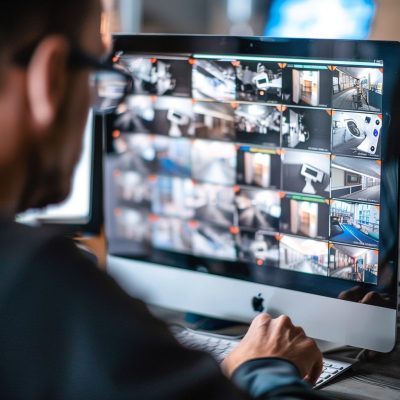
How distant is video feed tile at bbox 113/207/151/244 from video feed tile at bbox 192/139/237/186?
16 centimetres

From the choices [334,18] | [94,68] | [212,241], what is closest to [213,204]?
[212,241]

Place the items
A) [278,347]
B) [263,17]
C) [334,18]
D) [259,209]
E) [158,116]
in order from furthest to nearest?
[263,17] < [334,18] < [158,116] < [259,209] < [278,347]

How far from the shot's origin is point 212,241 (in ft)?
4.40

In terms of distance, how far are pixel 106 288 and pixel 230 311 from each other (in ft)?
2.17

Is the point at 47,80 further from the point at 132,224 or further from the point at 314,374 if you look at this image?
the point at 132,224

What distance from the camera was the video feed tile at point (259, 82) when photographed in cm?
121

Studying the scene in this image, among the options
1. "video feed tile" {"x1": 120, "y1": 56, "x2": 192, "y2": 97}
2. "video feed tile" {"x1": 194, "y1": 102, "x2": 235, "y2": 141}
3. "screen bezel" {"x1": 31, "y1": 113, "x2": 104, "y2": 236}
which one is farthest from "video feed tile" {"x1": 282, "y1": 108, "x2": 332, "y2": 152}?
"screen bezel" {"x1": 31, "y1": 113, "x2": 104, "y2": 236}

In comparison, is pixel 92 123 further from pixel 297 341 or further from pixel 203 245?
pixel 297 341

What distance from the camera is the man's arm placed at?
68 cm

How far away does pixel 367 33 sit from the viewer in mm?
2922

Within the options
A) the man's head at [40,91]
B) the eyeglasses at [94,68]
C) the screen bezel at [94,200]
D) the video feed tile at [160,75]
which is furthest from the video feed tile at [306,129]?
the man's head at [40,91]

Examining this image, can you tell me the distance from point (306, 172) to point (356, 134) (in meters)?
0.11

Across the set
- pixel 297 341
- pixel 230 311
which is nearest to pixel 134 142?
pixel 230 311

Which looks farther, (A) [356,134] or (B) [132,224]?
(B) [132,224]
